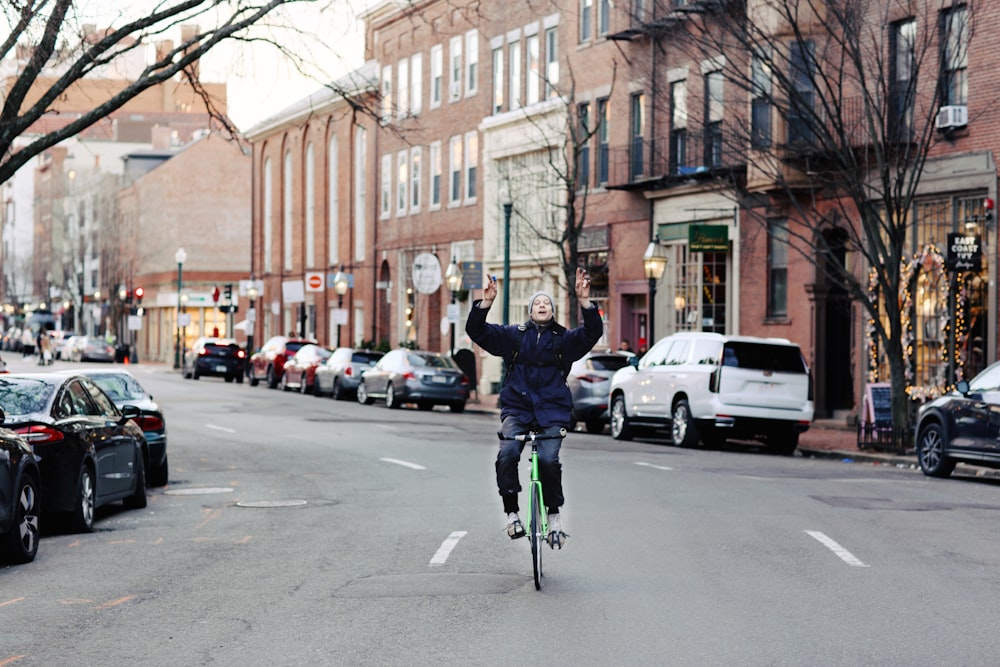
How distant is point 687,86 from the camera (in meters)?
37.6

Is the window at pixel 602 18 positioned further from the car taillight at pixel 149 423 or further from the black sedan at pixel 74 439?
the black sedan at pixel 74 439

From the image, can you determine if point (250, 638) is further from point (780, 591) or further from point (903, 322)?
point (903, 322)

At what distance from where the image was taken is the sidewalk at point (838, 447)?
24688 millimetres

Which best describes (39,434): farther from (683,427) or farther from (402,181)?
(402,181)

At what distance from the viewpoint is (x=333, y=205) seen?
67.6 m

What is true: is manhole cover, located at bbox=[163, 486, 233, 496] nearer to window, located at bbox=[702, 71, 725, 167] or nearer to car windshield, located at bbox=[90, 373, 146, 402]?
car windshield, located at bbox=[90, 373, 146, 402]

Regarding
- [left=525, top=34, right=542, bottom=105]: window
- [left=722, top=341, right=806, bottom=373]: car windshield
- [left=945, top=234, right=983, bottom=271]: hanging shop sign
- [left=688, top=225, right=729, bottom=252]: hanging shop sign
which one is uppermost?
[left=525, top=34, right=542, bottom=105]: window

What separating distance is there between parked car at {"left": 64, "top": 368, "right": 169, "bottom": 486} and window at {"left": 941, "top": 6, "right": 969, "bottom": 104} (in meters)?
13.3

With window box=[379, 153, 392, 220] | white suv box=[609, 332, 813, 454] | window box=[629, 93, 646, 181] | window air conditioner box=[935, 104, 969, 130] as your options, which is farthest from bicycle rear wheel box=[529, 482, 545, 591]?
window box=[379, 153, 392, 220]

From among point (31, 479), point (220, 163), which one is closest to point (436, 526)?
point (31, 479)

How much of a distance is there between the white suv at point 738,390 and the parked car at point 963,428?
15.0 feet

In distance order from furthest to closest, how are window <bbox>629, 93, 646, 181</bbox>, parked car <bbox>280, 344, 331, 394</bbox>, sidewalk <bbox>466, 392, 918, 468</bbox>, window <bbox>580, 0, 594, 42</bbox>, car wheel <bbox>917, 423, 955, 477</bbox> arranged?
1. parked car <bbox>280, 344, 331, 394</bbox>
2. window <bbox>580, 0, 594, 42</bbox>
3. window <bbox>629, 93, 646, 181</bbox>
4. sidewalk <bbox>466, 392, 918, 468</bbox>
5. car wheel <bbox>917, 423, 955, 477</bbox>

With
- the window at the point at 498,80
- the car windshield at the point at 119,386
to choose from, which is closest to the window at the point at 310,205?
the window at the point at 498,80

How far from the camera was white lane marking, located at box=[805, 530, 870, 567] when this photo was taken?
12.0 m
